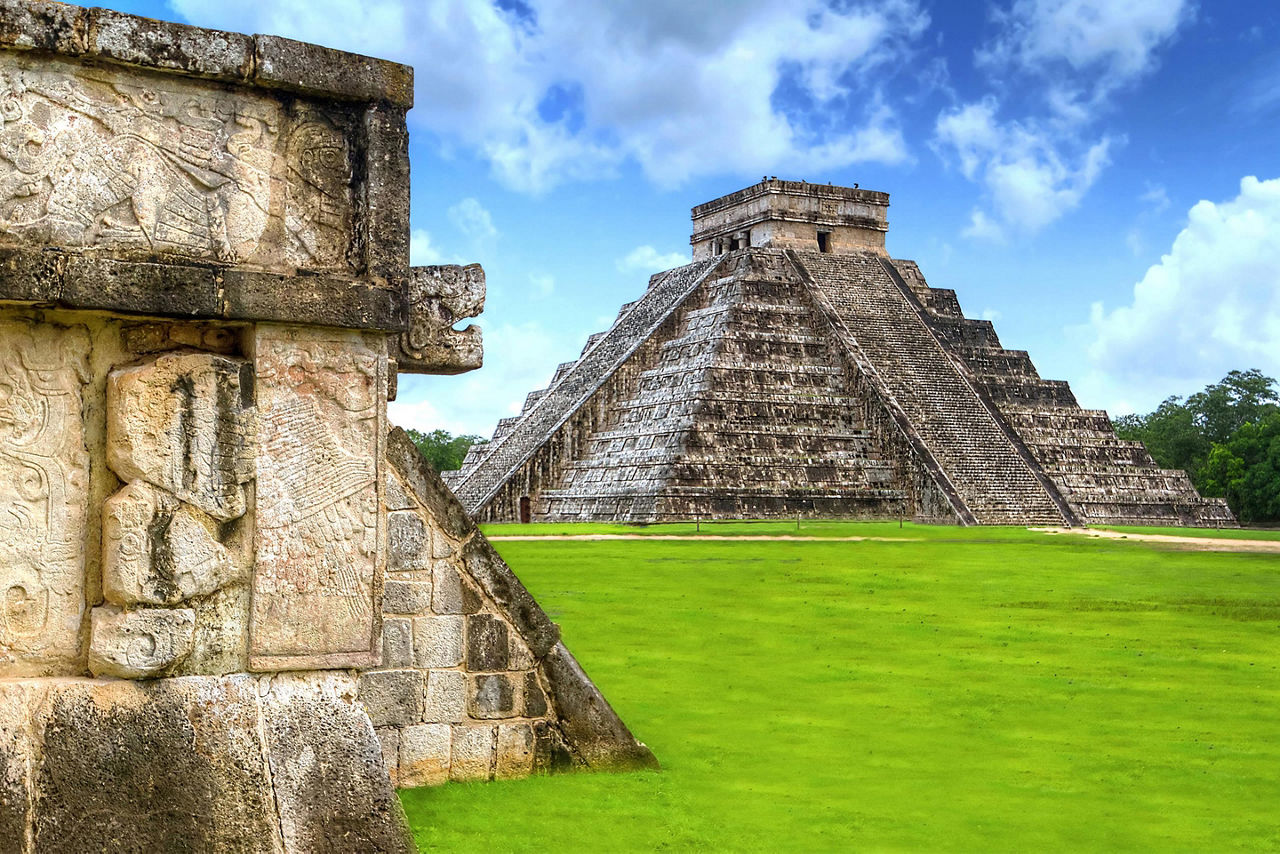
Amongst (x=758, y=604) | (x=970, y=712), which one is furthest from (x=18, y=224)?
(x=758, y=604)

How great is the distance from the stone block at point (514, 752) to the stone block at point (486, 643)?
0.87ft

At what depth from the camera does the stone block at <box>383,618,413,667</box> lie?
5.63 meters

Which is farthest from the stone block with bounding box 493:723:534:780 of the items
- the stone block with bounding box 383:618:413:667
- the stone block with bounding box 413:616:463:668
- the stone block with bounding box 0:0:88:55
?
the stone block with bounding box 0:0:88:55

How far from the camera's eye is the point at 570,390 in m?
43.5

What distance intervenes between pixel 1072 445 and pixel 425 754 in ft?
122

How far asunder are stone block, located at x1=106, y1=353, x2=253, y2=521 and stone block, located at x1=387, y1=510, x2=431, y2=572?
4.47 ft

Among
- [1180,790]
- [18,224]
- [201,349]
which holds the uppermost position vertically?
[18,224]

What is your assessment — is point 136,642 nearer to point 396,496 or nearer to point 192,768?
point 192,768

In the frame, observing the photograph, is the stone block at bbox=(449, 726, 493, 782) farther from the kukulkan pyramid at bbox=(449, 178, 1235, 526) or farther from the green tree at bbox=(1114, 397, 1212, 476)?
the green tree at bbox=(1114, 397, 1212, 476)

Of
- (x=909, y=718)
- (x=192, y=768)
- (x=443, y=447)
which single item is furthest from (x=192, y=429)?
(x=443, y=447)

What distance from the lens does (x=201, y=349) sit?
4352 millimetres

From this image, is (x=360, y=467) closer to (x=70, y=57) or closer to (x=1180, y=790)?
(x=70, y=57)

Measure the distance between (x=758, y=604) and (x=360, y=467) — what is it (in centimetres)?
874

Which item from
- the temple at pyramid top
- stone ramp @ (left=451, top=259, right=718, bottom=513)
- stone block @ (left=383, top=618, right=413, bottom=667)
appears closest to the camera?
stone block @ (left=383, top=618, right=413, bottom=667)
